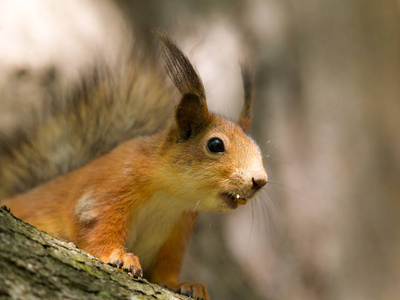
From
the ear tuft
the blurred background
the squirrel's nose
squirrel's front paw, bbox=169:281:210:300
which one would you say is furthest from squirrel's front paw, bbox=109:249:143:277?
the blurred background

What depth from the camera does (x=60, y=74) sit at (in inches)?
89.2

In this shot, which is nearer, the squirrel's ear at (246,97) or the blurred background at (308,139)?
the squirrel's ear at (246,97)

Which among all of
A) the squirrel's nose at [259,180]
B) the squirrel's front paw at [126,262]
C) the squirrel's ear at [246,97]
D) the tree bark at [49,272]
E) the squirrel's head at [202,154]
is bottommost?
the tree bark at [49,272]

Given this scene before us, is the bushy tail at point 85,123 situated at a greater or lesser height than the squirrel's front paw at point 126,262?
greater

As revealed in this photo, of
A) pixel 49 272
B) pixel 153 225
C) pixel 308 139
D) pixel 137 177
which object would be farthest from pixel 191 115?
pixel 308 139

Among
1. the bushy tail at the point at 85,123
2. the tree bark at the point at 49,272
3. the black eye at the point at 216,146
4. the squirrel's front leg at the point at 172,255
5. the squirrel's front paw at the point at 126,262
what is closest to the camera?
the tree bark at the point at 49,272

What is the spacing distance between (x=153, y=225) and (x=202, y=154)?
361 mm

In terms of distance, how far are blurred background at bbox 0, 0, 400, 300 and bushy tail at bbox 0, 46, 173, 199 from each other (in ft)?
1.48

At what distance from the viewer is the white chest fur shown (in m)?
1.67

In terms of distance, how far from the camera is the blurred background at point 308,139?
2.56m

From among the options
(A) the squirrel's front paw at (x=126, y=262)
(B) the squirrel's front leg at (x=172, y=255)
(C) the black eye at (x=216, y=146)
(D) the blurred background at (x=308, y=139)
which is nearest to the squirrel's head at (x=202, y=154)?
(C) the black eye at (x=216, y=146)

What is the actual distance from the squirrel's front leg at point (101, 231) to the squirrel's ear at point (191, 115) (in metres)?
0.39

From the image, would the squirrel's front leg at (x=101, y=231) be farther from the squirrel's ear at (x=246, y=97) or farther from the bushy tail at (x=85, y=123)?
the squirrel's ear at (x=246, y=97)

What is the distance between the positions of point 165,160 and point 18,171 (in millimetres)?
747
